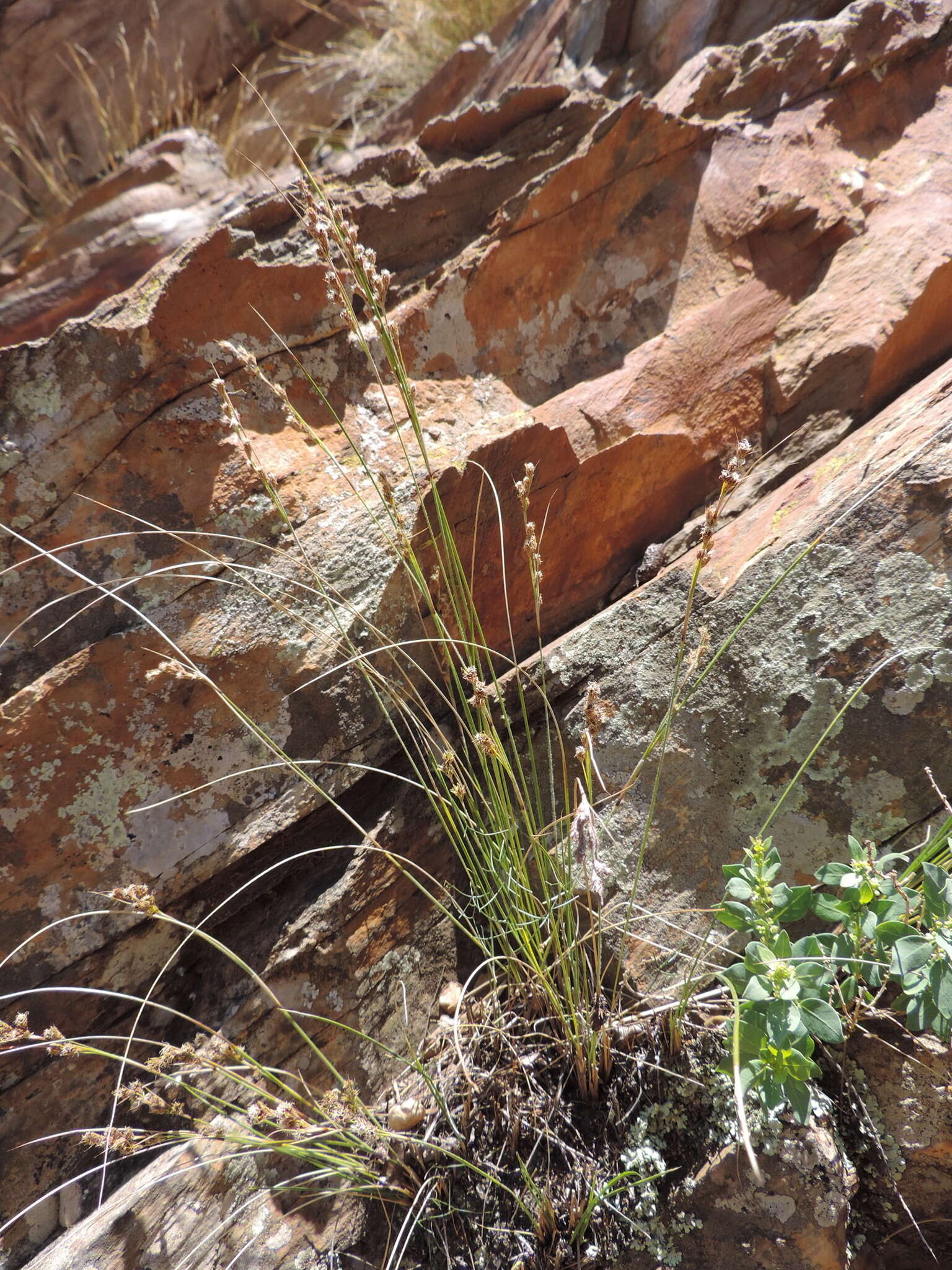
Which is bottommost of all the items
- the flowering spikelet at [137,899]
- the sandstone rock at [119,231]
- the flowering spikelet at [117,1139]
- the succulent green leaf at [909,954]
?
the succulent green leaf at [909,954]

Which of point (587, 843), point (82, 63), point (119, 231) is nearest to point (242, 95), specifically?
point (82, 63)

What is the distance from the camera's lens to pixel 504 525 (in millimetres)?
2148

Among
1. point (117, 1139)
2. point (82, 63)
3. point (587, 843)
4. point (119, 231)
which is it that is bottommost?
point (587, 843)

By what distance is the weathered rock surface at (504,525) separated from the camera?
1642 mm

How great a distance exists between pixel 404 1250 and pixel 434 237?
8.39 ft

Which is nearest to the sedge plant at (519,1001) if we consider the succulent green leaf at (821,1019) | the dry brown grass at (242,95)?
the succulent green leaf at (821,1019)

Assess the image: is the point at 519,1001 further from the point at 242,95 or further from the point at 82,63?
the point at 82,63

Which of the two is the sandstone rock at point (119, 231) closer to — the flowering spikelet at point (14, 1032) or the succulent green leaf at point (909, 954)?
the flowering spikelet at point (14, 1032)

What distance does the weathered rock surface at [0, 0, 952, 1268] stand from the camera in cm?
164

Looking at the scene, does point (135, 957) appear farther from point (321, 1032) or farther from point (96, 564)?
point (96, 564)

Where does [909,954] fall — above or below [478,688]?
below

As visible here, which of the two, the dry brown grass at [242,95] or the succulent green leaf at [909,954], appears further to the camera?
the dry brown grass at [242,95]

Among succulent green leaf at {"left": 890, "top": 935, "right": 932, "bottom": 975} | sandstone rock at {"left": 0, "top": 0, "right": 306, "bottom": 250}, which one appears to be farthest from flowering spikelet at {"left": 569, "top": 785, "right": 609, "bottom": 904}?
sandstone rock at {"left": 0, "top": 0, "right": 306, "bottom": 250}

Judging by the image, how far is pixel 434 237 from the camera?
7.66 feet
